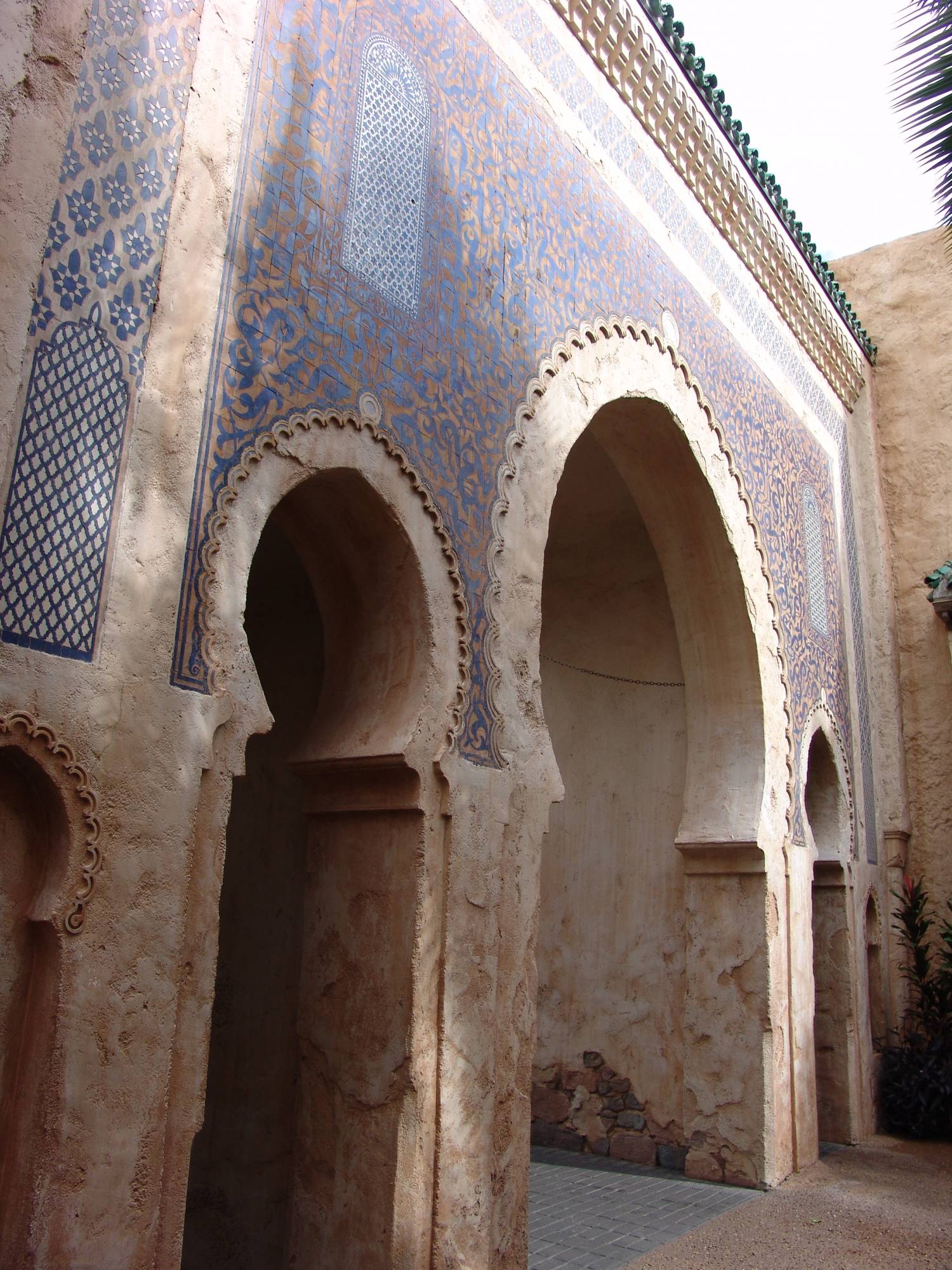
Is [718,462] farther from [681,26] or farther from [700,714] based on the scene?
[681,26]

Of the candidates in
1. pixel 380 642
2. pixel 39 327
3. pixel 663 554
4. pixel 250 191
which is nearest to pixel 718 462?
pixel 663 554

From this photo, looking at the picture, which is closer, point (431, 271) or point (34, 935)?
point (34, 935)

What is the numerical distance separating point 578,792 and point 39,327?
6.02 m

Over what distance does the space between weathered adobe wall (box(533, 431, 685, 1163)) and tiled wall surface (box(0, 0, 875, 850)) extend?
2.01m

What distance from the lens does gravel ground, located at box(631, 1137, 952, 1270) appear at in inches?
190

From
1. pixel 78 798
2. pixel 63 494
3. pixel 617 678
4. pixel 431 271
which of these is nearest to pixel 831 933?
pixel 617 678

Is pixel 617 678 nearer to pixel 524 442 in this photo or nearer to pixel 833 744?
pixel 833 744

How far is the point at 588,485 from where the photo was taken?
7.73 metres

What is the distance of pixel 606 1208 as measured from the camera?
5793 millimetres

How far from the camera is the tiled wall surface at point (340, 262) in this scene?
8.95 feet

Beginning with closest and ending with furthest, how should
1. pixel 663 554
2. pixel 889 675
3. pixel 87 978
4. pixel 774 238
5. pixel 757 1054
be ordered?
pixel 87 978, pixel 757 1054, pixel 663 554, pixel 774 238, pixel 889 675

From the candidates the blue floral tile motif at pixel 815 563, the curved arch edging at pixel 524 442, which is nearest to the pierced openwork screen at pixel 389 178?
the curved arch edging at pixel 524 442

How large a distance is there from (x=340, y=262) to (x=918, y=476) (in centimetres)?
793

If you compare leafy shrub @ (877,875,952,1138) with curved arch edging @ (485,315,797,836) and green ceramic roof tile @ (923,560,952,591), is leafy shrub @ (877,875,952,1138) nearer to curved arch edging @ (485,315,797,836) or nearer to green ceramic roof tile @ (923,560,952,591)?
green ceramic roof tile @ (923,560,952,591)
